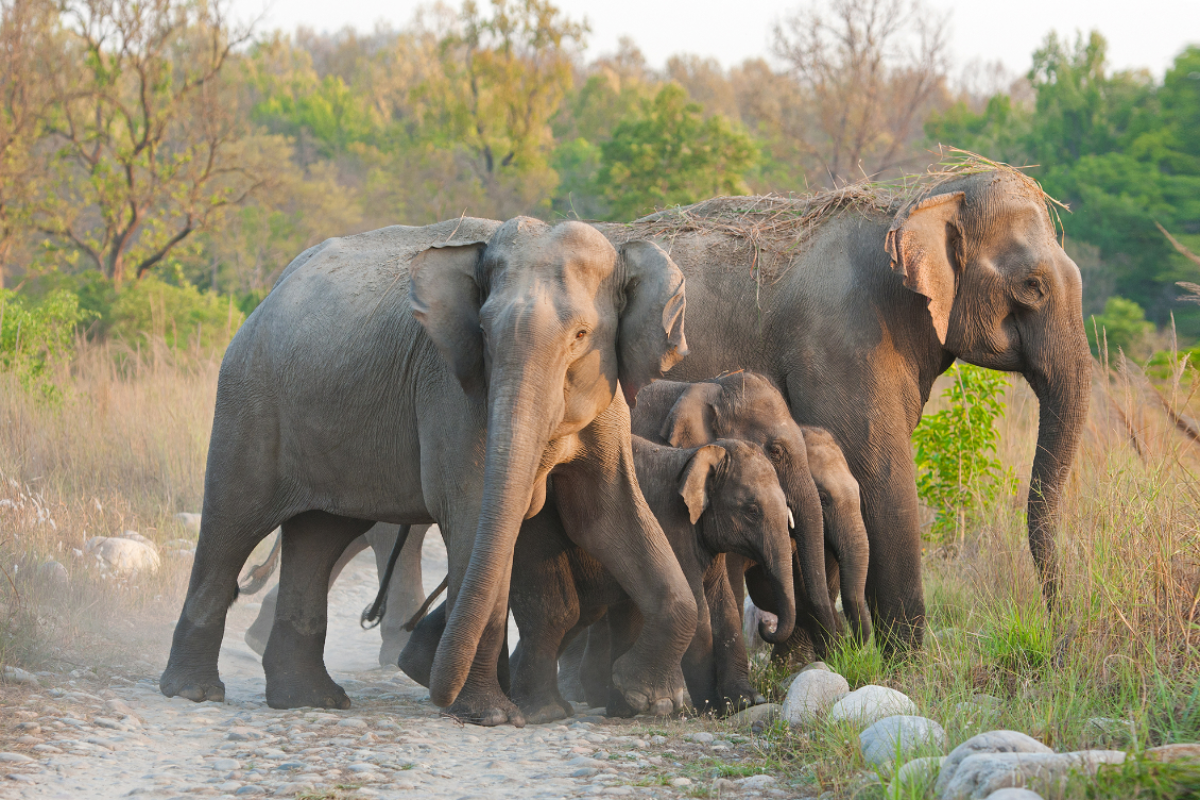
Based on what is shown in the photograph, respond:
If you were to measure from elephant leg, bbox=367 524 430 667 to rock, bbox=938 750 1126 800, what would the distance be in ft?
16.4

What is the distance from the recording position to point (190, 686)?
6203 millimetres

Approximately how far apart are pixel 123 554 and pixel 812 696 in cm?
515

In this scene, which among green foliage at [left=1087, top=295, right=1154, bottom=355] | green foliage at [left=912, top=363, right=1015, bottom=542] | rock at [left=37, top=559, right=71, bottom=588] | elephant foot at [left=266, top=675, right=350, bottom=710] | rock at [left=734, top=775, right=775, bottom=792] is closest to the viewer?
rock at [left=734, top=775, right=775, bottom=792]

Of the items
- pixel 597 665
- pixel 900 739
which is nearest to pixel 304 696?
pixel 597 665

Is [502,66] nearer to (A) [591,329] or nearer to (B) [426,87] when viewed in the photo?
(B) [426,87]

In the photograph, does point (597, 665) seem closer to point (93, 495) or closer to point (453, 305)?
point (453, 305)

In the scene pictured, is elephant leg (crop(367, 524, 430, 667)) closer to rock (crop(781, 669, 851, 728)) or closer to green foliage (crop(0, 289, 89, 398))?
rock (crop(781, 669, 851, 728))

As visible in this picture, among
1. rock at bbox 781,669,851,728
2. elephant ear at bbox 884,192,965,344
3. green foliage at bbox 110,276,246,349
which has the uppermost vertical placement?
elephant ear at bbox 884,192,965,344

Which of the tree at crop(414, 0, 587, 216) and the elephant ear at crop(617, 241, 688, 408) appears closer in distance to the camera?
the elephant ear at crop(617, 241, 688, 408)

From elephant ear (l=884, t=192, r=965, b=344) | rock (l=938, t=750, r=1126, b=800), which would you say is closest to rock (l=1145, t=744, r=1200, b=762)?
rock (l=938, t=750, r=1126, b=800)

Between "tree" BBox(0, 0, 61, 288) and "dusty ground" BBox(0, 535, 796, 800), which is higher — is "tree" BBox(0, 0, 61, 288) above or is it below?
above

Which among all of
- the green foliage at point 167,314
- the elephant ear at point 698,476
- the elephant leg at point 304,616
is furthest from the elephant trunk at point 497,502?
the green foliage at point 167,314

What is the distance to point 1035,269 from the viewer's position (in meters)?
6.44

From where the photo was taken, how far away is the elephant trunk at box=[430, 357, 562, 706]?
15.5 feet
